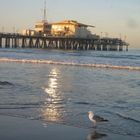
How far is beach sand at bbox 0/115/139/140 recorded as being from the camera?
7.33 meters

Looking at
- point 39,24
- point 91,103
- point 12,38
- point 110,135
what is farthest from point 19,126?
point 39,24

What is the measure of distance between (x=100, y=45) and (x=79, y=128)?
100298 millimetres

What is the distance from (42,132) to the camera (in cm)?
768

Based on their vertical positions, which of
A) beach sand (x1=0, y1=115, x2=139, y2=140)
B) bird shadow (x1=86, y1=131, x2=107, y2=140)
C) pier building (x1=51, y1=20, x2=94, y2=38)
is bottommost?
bird shadow (x1=86, y1=131, x2=107, y2=140)

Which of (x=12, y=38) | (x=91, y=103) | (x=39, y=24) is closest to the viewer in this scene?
(x=91, y=103)

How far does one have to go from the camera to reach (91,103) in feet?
39.2

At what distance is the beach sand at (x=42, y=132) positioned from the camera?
7328 mm

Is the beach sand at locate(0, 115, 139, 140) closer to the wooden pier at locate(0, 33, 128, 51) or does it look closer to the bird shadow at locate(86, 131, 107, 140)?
the bird shadow at locate(86, 131, 107, 140)

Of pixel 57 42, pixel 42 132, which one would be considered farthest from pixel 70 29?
pixel 42 132

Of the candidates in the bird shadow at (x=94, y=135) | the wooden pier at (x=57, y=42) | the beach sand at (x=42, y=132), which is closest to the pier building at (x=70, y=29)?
the wooden pier at (x=57, y=42)

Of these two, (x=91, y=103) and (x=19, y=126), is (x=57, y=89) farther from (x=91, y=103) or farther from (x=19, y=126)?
(x=19, y=126)

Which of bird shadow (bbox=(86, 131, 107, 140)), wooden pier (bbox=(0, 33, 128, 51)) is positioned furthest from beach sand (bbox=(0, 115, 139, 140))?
wooden pier (bbox=(0, 33, 128, 51))

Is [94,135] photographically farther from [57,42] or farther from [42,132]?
[57,42]

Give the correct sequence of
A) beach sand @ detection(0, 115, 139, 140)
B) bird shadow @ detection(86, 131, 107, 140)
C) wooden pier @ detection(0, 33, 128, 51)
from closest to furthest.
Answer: beach sand @ detection(0, 115, 139, 140) < bird shadow @ detection(86, 131, 107, 140) < wooden pier @ detection(0, 33, 128, 51)
